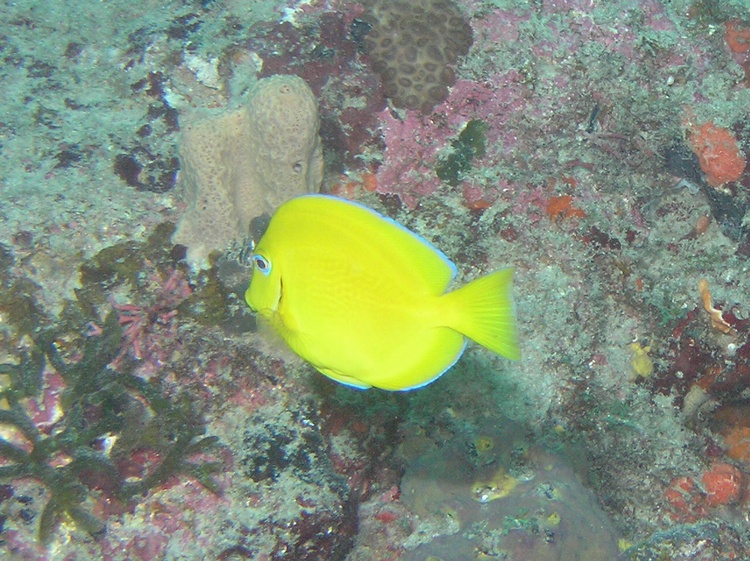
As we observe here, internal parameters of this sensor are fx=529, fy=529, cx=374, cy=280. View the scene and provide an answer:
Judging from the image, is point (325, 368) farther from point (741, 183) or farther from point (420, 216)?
point (741, 183)

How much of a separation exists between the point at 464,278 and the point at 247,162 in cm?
174

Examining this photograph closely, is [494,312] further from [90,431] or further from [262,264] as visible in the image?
[90,431]

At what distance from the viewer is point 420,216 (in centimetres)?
402

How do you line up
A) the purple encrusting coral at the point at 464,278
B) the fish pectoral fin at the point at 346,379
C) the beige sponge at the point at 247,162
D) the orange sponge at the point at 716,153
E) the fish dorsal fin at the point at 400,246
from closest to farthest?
the fish dorsal fin at the point at 400,246, the fish pectoral fin at the point at 346,379, the purple encrusting coral at the point at 464,278, the beige sponge at the point at 247,162, the orange sponge at the point at 716,153

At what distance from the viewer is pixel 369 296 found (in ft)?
5.70

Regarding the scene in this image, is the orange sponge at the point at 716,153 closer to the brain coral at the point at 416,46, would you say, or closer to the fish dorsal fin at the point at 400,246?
the brain coral at the point at 416,46

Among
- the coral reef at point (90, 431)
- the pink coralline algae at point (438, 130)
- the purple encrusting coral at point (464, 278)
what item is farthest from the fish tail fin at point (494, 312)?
the pink coralline algae at point (438, 130)

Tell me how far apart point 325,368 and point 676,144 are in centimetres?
374

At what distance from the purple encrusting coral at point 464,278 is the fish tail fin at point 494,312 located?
188cm

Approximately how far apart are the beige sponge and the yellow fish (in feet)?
5.41

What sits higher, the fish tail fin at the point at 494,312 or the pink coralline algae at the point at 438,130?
the fish tail fin at the point at 494,312

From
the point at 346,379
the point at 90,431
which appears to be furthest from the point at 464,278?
the point at 90,431

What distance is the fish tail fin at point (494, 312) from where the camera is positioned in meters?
1.57

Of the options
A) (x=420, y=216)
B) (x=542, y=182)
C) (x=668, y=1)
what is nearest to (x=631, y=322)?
(x=542, y=182)
